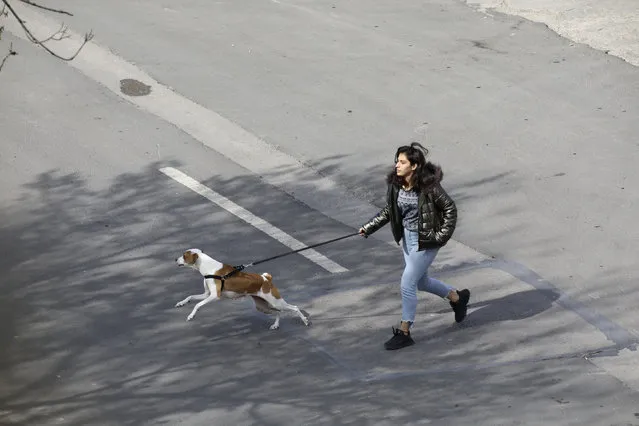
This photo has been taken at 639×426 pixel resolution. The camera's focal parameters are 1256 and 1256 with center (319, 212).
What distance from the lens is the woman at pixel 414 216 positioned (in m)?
10.3

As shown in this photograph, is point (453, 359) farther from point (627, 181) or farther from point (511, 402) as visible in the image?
point (627, 181)

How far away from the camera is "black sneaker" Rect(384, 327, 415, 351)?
10.8 m

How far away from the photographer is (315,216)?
44.2 ft

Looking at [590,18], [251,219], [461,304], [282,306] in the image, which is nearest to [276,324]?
[282,306]

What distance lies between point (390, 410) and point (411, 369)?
2.38 ft

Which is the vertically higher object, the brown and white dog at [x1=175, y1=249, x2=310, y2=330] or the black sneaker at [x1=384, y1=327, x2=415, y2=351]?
the brown and white dog at [x1=175, y1=249, x2=310, y2=330]

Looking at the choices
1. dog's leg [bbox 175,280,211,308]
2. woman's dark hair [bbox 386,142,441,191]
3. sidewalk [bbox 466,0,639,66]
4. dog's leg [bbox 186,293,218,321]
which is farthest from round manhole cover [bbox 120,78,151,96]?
woman's dark hair [bbox 386,142,441,191]

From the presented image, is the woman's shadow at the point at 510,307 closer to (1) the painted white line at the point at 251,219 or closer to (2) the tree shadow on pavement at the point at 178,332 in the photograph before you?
(2) the tree shadow on pavement at the point at 178,332

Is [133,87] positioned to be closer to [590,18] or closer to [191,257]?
[191,257]

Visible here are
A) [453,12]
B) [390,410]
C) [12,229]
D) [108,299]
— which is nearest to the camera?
[390,410]

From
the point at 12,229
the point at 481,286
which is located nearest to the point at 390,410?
the point at 481,286

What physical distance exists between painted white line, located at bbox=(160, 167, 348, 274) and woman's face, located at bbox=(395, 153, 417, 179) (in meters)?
2.13

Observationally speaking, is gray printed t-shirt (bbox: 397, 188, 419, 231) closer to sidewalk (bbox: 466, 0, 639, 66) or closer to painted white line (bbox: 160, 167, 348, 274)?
painted white line (bbox: 160, 167, 348, 274)

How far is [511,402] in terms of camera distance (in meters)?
9.98
